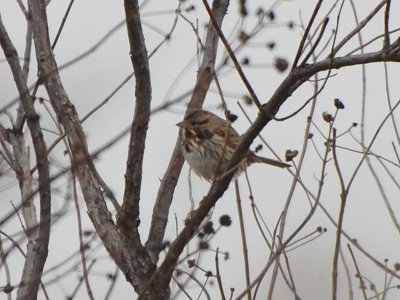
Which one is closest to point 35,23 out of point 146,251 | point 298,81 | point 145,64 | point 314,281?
point 145,64

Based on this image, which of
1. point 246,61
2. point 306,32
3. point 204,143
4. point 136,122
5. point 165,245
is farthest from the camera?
point 204,143

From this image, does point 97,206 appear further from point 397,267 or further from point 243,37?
point 397,267

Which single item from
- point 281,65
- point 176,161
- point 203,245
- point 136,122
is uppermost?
point 176,161

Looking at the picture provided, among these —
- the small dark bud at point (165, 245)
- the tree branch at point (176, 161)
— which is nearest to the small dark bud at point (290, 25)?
the tree branch at point (176, 161)

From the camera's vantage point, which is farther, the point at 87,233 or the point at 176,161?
the point at 176,161

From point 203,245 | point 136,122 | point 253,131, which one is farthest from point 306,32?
point 203,245

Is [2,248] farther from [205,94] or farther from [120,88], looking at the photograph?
[205,94]

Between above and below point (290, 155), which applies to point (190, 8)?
above

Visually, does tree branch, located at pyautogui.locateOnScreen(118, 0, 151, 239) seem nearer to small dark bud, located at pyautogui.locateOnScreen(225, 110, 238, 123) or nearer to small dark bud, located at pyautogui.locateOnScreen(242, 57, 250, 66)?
small dark bud, located at pyautogui.locateOnScreen(225, 110, 238, 123)

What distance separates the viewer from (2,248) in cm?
412

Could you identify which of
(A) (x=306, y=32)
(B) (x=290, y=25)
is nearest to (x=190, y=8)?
(B) (x=290, y=25)

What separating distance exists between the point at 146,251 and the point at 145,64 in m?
0.91

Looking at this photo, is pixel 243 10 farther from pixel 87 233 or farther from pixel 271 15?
pixel 87 233

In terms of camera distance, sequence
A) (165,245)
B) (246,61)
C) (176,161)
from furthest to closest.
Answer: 1. (176,161)
2. (246,61)
3. (165,245)
